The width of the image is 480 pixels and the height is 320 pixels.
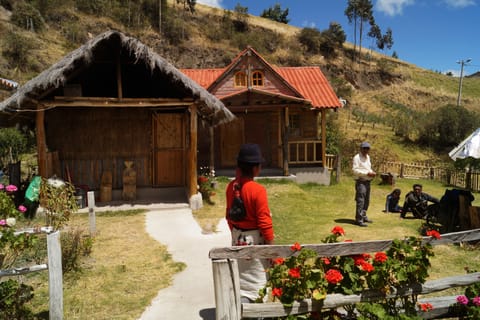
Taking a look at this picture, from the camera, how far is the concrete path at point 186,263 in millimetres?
4578

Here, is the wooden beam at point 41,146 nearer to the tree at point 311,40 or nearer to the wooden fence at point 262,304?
the wooden fence at point 262,304

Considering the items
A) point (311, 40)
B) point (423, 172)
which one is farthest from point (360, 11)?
point (423, 172)

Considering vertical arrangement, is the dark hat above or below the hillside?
below

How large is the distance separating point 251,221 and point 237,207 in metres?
0.20

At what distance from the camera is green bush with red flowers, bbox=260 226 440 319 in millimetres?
3363

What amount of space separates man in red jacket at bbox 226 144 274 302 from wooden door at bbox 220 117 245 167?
1285 cm

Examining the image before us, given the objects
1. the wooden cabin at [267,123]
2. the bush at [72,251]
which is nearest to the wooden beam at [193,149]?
the bush at [72,251]

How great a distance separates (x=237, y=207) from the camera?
3.63m

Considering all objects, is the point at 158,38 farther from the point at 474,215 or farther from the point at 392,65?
the point at 474,215

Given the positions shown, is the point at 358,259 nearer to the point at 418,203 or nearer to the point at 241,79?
the point at 418,203

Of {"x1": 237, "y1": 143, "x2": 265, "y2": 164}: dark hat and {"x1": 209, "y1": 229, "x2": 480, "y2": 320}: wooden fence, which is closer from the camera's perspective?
{"x1": 209, "y1": 229, "x2": 480, "y2": 320}: wooden fence

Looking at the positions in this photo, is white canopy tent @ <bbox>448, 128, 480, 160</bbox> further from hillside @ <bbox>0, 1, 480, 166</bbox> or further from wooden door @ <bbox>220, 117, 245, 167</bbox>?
hillside @ <bbox>0, 1, 480, 166</bbox>

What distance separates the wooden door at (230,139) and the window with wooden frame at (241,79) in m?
1.50

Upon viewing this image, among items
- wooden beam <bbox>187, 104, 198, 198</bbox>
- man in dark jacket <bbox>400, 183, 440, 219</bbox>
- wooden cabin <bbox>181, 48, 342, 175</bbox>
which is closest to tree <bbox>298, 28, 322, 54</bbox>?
wooden cabin <bbox>181, 48, 342, 175</bbox>
